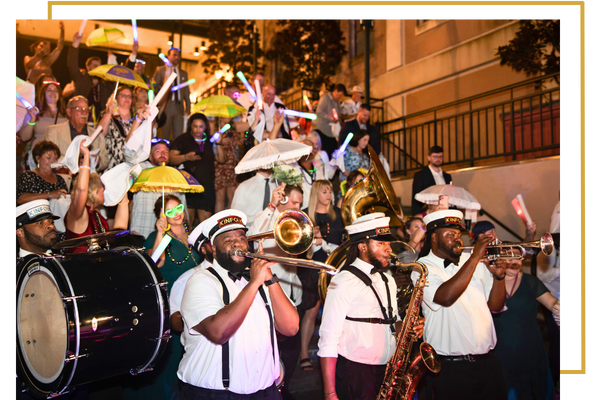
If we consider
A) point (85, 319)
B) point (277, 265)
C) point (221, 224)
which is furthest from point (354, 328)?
point (85, 319)

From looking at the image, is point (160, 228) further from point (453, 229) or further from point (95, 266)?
point (453, 229)

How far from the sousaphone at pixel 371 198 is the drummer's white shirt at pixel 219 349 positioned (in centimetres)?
226

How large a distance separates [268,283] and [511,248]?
2.46 metres

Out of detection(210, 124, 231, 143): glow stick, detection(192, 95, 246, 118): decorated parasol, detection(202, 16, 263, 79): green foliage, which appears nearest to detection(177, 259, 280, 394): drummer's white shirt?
detection(210, 124, 231, 143): glow stick

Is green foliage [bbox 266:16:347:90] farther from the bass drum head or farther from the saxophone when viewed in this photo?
the bass drum head

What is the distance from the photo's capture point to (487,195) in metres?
10.5

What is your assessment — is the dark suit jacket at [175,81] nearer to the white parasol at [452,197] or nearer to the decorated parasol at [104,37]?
the decorated parasol at [104,37]

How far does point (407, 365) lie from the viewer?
442 centimetres

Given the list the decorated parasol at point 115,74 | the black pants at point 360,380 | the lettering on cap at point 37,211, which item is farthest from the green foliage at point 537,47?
the lettering on cap at point 37,211

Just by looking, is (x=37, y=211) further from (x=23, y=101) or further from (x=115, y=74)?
(x=23, y=101)

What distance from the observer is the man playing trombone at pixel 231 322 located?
3385 millimetres
